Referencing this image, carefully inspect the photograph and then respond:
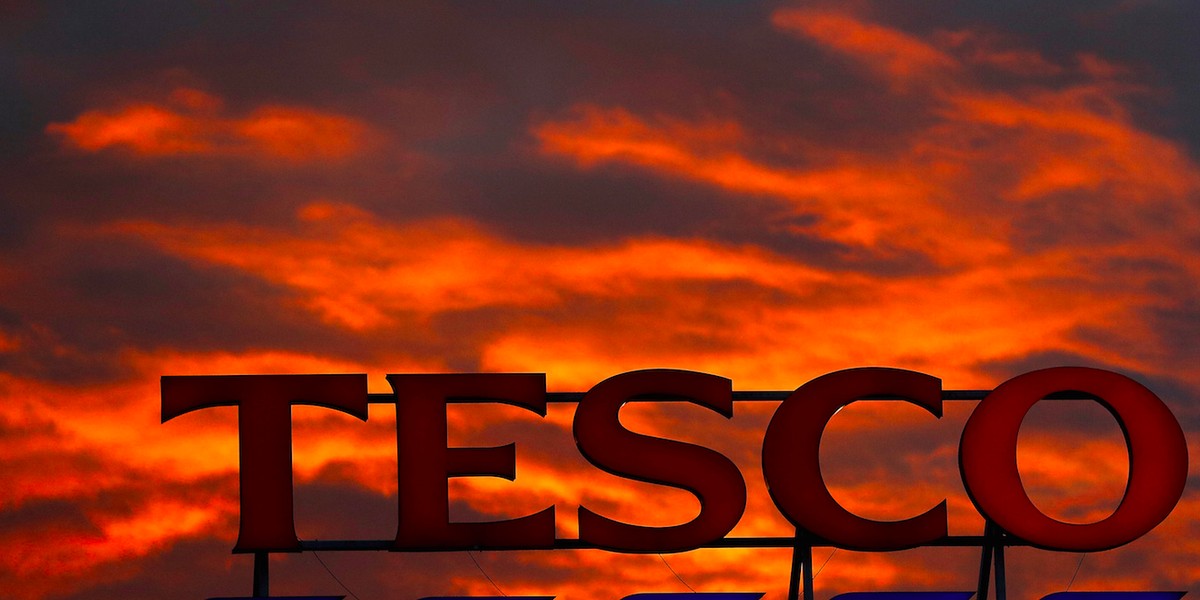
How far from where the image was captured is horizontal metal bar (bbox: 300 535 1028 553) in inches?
1121

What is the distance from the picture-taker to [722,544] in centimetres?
2902

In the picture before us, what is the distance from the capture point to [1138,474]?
93.6 feet

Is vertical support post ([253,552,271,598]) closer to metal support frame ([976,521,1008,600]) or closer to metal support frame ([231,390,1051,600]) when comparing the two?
metal support frame ([231,390,1051,600])

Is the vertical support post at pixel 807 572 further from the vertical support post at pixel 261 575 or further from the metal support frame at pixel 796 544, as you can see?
the vertical support post at pixel 261 575

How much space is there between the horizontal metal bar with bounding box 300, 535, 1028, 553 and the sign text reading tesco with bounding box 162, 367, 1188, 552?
133mm

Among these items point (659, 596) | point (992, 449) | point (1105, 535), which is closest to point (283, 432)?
point (659, 596)

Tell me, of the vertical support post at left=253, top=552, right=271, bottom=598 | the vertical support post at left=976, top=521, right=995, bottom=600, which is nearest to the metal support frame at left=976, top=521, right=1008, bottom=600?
the vertical support post at left=976, top=521, right=995, bottom=600

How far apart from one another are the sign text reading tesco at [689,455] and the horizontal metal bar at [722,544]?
133 mm

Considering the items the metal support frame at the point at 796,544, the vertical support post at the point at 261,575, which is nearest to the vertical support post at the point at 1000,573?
the metal support frame at the point at 796,544

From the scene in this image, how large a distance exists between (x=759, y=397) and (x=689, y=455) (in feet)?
4.91

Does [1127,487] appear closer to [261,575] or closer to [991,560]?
[991,560]

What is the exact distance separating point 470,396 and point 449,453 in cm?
98

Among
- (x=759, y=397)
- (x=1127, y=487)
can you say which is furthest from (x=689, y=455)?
(x=1127, y=487)

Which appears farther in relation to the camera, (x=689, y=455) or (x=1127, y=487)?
(x=689, y=455)
